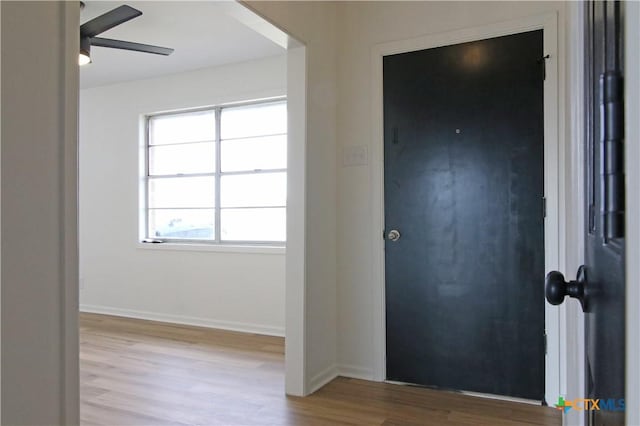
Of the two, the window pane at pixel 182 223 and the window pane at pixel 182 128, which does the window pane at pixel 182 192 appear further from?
the window pane at pixel 182 128

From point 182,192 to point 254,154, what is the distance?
952 millimetres

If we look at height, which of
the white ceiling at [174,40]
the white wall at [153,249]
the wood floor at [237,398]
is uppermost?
the white ceiling at [174,40]

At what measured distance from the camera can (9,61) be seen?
43.6 inches

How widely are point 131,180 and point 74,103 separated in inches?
149

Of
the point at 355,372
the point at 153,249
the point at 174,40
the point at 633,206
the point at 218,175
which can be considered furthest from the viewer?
the point at 153,249

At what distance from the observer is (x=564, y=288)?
649mm

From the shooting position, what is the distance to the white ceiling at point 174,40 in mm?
3137

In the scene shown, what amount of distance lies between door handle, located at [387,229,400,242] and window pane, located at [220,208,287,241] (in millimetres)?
1517

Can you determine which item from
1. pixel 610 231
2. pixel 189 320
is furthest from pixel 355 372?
pixel 610 231

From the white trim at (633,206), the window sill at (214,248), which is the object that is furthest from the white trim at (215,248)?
the white trim at (633,206)

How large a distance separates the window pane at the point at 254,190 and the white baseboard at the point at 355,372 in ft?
5.55

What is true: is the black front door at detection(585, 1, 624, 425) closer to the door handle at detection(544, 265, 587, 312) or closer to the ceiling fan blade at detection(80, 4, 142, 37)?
the door handle at detection(544, 265, 587, 312)

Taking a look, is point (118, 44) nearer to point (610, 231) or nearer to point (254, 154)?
point (254, 154)

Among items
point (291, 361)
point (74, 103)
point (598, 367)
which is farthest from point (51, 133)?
point (291, 361)
